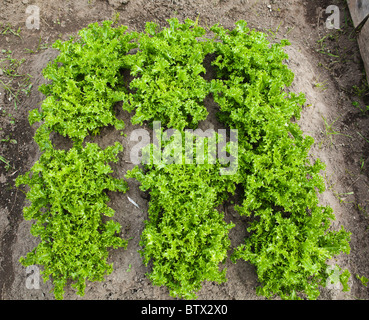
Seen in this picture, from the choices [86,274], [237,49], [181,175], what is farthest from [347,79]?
[86,274]

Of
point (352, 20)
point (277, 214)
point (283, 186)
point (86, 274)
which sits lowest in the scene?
point (86, 274)

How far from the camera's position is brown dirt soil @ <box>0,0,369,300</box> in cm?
411

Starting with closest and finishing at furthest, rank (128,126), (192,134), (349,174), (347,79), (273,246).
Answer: (273,246) < (192,134) < (128,126) < (349,174) < (347,79)

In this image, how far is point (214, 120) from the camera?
177 inches

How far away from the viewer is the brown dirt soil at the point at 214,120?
411 cm

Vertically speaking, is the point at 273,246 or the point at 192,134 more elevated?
the point at 192,134

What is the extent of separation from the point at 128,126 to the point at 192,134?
1051mm

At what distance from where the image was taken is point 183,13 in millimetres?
5340

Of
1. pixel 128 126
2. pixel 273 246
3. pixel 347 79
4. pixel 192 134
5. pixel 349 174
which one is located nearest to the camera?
pixel 273 246

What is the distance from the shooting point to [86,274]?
3693mm

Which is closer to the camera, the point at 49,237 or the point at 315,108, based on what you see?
the point at 49,237

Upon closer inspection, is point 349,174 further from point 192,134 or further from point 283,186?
point 192,134

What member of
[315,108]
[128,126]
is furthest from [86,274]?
[315,108]

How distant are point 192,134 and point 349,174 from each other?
8.70 ft
